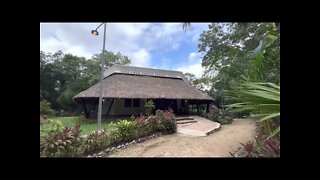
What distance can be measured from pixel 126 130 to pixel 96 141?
2.80ft

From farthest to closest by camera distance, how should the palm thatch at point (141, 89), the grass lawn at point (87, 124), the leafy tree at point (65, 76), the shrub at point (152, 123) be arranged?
the palm thatch at point (141, 89), the leafy tree at point (65, 76), the shrub at point (152, 123), the grass lawn at point (87, 124)

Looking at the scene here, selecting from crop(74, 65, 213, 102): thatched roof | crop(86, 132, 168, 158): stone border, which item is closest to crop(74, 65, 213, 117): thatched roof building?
crop(74, 65, 213, 102): thatched roof

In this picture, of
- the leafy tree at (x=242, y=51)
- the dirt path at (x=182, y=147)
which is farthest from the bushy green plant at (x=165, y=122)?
the leafy tree at (x=242, y=51)

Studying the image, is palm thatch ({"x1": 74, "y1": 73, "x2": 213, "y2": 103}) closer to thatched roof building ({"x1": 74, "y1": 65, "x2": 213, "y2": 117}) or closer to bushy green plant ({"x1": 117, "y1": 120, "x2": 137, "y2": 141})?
thatched roof building ({"x1": 74, "y1": 65, "x2": 213, "y2": 117})

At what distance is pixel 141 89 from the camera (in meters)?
9.20

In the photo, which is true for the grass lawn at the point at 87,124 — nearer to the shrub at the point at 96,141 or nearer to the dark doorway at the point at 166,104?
the shrub at the point at 96,141

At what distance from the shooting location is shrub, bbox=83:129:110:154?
13.0 feet

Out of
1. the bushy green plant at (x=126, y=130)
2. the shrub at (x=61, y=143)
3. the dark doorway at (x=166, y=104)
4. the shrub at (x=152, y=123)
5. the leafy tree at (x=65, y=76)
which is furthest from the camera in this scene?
the dark doorway at (x=166, y=104)

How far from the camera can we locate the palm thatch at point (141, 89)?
8625mm

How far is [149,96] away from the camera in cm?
885
